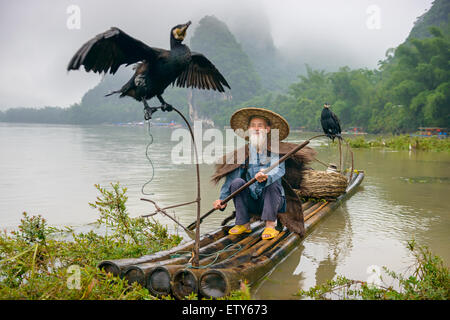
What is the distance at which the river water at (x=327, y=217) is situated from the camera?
3367 millimetres

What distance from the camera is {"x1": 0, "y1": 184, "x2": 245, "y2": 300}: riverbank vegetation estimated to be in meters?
2.05

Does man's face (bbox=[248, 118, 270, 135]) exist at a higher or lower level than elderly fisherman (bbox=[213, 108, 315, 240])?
higher

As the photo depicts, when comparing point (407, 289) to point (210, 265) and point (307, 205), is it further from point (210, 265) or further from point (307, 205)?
point (307, 205)

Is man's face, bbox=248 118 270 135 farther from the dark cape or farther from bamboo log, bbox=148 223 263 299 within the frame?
bamboo log, bbox=148 223 263 299

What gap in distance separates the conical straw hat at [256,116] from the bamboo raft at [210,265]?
961 mm

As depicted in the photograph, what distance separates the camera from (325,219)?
15.9 feet

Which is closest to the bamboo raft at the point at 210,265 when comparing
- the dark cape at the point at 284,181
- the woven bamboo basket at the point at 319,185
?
the dark cape at the point at 284,181

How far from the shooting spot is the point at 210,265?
2527 mm

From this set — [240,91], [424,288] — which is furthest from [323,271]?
[240,91]

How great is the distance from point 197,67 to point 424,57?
95.5 feet

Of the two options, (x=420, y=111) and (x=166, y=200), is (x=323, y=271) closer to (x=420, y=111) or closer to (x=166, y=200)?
(x=166, y=200)

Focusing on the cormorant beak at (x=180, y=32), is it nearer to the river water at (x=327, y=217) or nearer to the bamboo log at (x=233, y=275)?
the bamboo log at (x=233, y=275)

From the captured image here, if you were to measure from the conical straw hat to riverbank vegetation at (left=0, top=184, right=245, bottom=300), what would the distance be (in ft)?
4.00

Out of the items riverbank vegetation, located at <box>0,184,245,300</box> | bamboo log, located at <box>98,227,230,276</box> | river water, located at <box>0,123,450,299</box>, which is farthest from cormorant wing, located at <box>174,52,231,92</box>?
river water, located at <box>0,123,450,299</box>
